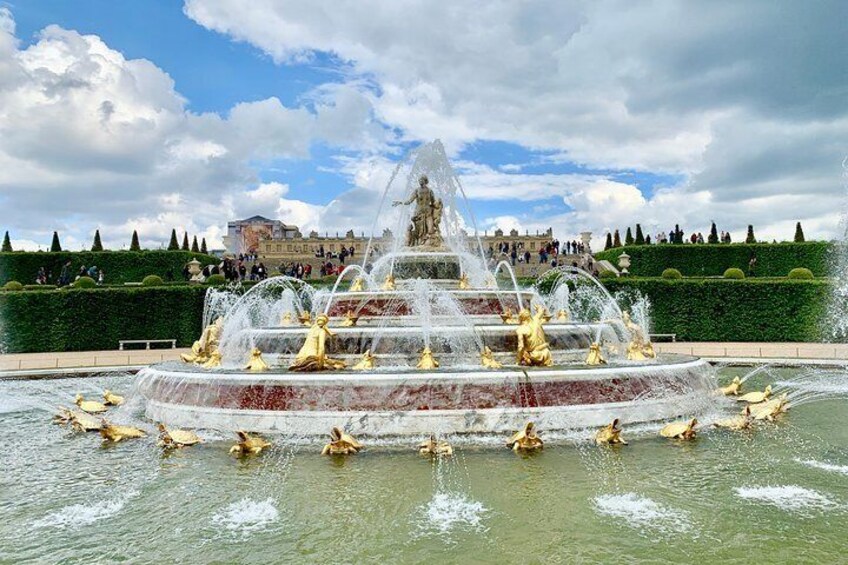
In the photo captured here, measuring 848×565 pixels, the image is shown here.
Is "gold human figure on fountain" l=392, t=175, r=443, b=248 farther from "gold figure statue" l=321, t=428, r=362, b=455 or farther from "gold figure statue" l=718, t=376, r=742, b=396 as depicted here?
"gold figure statue" l=321, t=428, r=362, b=455

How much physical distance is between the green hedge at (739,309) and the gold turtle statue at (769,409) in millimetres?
19328

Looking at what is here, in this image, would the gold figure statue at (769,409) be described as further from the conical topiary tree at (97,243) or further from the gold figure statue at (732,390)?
the conical topiary tree at (97,243)

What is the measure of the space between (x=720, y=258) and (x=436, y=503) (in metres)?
46.5

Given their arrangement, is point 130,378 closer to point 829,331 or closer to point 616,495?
point 616,495

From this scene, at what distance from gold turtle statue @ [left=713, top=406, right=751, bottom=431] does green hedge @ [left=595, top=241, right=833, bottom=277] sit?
38.8 metres

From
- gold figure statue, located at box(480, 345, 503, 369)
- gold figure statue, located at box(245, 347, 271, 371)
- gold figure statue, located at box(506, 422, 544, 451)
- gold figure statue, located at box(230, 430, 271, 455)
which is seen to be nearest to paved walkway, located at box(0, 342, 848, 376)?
gold figure statue, located at box(245, 347, 271, 371)

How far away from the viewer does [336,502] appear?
7699 mm

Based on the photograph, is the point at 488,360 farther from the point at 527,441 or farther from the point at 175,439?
the point at 175,439

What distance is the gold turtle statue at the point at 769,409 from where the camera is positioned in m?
12.4

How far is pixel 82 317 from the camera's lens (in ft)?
100

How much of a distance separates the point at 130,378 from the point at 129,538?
50.0 ft

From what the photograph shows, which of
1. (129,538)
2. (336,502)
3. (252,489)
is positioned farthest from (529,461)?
(129,538)

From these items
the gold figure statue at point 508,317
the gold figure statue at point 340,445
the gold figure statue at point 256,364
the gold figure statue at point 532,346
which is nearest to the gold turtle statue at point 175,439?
the gold figure statue at point 256,364

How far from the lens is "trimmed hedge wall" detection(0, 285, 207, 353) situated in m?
30.3
